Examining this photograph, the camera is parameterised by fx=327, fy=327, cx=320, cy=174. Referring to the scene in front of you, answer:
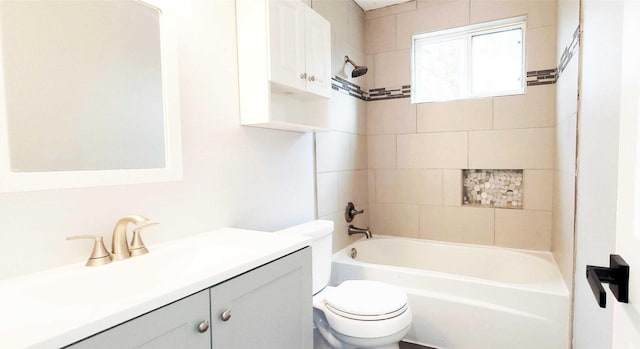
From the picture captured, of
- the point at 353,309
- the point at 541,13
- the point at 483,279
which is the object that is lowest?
the point at 483,279

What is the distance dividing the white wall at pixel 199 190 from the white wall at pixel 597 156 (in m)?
1.45

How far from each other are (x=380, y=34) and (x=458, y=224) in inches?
72.2

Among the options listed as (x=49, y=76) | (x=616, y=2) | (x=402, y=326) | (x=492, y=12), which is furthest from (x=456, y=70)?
(x=49, y=76)

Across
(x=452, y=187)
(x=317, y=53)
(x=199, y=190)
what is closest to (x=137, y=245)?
(x=199, y=190)

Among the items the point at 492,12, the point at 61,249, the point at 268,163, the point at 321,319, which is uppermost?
the point at 492,12

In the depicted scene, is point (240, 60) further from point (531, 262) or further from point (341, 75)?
point (531, 262)

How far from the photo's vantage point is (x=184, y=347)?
84 cm

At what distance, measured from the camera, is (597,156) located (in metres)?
1.20

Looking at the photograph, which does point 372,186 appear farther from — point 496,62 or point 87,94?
point 87,94

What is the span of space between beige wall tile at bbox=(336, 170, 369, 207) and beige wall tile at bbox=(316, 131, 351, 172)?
10cm

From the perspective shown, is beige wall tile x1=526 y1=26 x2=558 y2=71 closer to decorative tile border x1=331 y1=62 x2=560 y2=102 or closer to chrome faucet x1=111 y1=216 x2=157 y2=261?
decorative tile border x1=331 y1=62 x2=560 y2=102

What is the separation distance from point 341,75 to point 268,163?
1.16 metres

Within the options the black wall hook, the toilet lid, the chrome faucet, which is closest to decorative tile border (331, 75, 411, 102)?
the toilet lid

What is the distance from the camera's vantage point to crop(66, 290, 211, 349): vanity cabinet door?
2.28 ft
